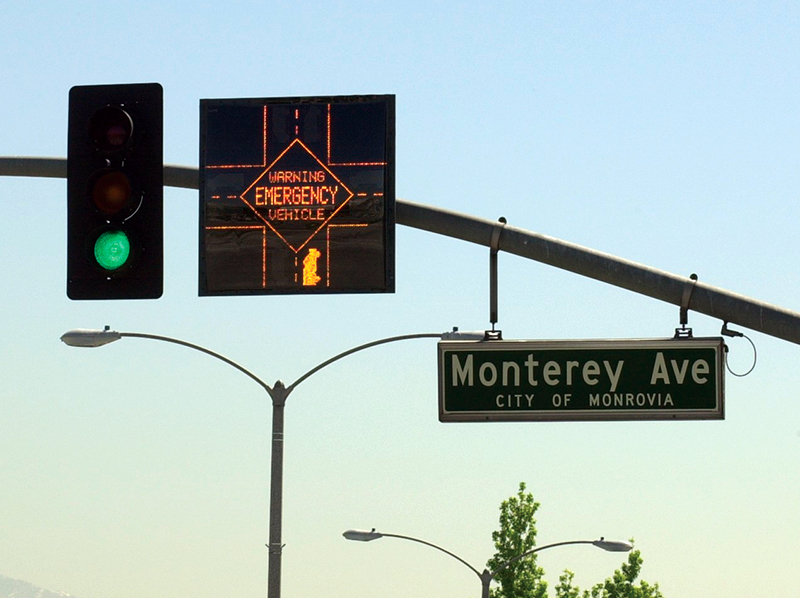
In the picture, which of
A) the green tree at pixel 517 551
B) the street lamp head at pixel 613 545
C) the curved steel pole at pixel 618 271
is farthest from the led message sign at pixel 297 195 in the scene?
the green tree at pixel 517 551

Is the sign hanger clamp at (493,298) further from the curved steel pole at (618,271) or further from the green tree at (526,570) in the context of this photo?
the green tree at (526,570)

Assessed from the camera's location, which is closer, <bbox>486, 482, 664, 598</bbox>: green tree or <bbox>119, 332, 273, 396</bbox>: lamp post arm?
<bbox>119, 332, 273, 396</bbox>: lamp post arm

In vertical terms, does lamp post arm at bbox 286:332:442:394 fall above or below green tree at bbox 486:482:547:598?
above

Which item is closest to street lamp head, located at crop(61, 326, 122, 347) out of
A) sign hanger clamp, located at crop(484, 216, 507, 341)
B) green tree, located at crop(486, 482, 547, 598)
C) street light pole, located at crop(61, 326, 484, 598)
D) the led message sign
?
street light pole, located at crop(61, 326, 484, 598)

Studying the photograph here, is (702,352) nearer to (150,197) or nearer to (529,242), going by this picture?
(529,242)

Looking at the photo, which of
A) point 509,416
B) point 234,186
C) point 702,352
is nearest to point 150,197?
point 234,186

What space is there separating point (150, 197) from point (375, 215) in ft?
6.23

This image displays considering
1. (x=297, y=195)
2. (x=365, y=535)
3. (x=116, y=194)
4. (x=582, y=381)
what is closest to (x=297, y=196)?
(x=297, y=195)

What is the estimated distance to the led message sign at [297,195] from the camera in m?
12.0

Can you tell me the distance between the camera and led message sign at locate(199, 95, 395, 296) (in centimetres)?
Answer: 1205

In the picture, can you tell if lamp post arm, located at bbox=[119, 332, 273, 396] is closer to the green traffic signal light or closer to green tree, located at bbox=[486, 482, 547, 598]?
the green traffic signal light

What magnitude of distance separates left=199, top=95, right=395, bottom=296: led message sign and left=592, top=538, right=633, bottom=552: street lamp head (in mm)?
27974

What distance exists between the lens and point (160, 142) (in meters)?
11.2

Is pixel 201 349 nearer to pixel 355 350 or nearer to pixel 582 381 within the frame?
pixel 355 350
